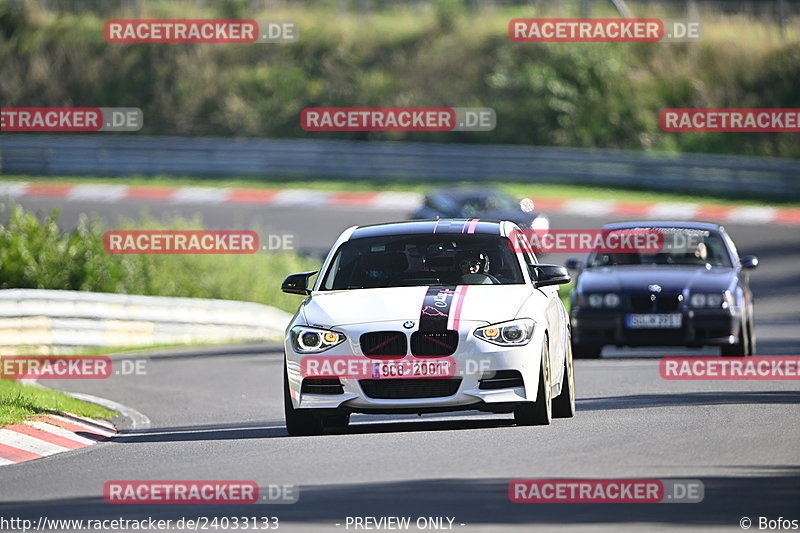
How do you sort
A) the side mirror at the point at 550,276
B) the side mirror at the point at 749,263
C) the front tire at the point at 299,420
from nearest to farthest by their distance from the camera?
the front tire at the point at 299,420
the side mirror at the point at 550,276
the side mirror at the point at 749,263

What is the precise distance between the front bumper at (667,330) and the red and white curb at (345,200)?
17089mm

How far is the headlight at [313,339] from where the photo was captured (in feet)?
36.4

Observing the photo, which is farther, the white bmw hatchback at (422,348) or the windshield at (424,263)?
the windshield at (424,263)

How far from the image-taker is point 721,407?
41.2ft

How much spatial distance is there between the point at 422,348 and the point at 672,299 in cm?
675

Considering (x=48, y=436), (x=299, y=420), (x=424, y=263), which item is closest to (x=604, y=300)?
(x=424, y=263)

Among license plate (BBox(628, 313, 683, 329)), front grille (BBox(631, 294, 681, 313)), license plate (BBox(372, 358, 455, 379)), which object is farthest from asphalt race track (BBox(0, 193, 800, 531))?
front grille (BBox(631, 294, 681, 313))

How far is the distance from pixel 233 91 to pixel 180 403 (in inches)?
1394

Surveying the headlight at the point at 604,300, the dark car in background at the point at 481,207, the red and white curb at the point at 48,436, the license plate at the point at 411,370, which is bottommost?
the red and white curb at the point at 48,436

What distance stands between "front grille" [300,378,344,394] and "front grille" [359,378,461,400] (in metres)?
0.17

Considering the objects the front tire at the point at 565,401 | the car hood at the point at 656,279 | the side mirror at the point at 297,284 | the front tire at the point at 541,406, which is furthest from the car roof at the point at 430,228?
the car hood at the point at 656,279

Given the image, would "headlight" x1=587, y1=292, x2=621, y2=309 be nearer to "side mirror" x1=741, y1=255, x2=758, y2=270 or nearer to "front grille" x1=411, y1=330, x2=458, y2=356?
"side mirror" x1=741, y1=255, x2=758, y2=270

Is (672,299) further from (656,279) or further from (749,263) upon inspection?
(749,263)

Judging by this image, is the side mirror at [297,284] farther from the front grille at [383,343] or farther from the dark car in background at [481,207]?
the dark car in background at [481,207]
